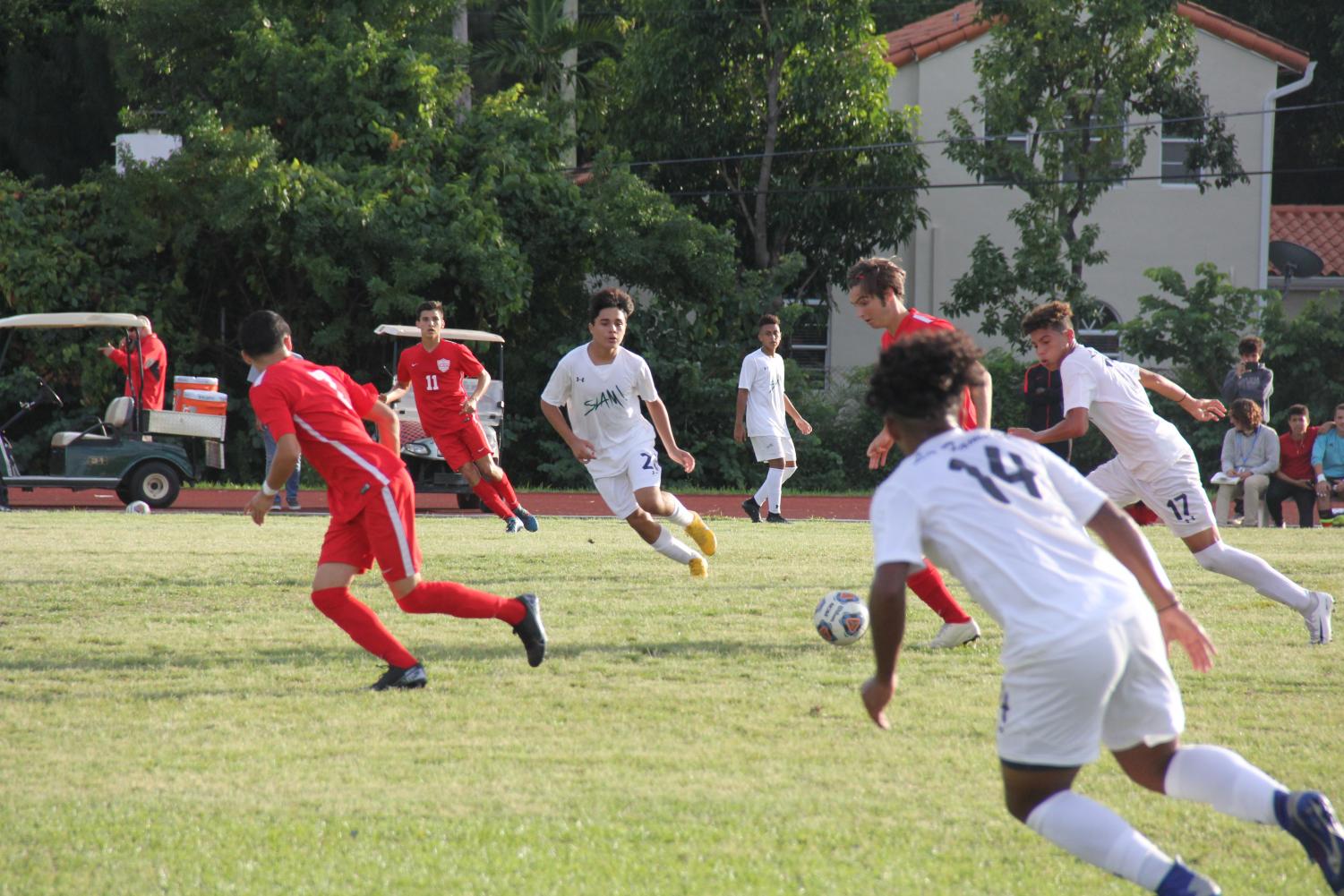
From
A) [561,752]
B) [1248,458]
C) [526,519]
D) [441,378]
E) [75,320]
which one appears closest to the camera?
[561,752]

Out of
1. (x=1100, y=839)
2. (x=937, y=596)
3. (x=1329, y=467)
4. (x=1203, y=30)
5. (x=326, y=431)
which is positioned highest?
(x=1203, y=30)

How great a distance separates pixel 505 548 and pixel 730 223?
577 inches

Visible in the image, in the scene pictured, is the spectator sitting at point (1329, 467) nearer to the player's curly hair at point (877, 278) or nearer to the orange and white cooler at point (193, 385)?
the player's curly hair at point (877, 278)

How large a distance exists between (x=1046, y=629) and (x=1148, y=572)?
62 cm

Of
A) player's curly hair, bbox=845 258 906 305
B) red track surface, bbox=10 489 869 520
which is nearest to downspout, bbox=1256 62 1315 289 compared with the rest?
red track surface, bbox=10 489 869 520

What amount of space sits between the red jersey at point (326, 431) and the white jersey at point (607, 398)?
336 cm

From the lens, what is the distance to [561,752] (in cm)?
513

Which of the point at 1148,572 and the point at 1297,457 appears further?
the point at 1297,457

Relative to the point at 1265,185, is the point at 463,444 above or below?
below

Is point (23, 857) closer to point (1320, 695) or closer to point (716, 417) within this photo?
point (1320, 695)

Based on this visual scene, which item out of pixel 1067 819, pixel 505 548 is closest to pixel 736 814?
pixel 1067 819

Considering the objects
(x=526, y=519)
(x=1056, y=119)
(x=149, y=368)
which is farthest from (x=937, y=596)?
(x=1056, y=119)

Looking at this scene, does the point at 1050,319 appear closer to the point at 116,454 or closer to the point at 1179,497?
the point at 1179,497

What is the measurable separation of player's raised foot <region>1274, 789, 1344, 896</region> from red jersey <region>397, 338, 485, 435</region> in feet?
36.3
